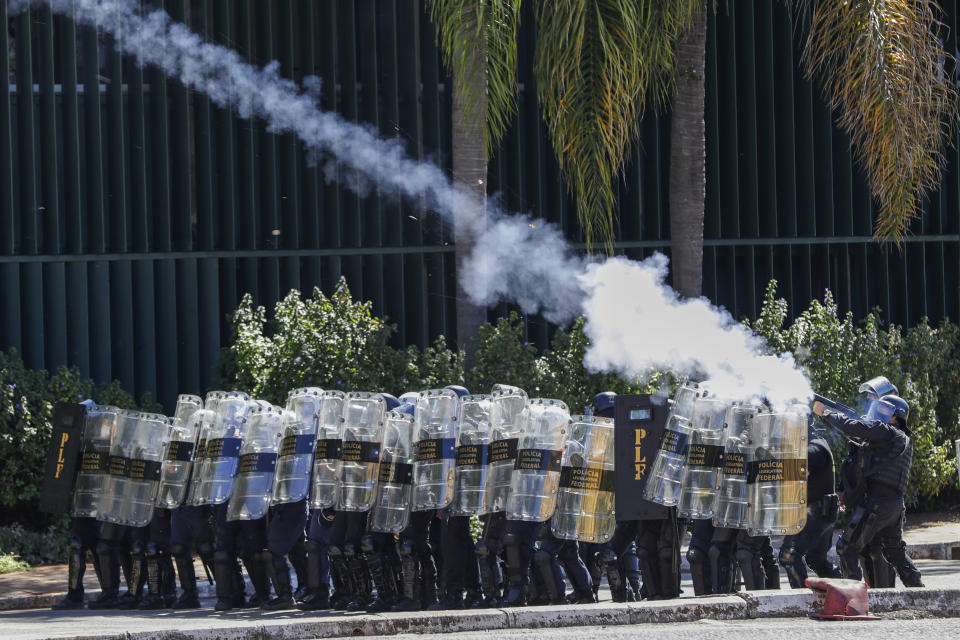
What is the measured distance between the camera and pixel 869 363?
607 inches

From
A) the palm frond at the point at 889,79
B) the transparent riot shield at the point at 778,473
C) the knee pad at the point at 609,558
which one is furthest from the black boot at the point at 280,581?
the palm frond at the point at 889,79

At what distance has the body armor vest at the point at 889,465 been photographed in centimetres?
948

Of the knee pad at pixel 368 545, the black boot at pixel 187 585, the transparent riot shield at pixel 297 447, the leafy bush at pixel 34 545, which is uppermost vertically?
the transparent riot shield at pixel 297 447

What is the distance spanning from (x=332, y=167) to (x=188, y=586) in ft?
27.4

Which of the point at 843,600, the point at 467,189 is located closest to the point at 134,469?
the point at 843,600

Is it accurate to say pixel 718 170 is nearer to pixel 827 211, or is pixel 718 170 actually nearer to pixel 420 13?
pixel 827 211

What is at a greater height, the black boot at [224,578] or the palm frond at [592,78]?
the palm frond at [592,78]

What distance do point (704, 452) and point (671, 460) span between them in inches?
9.4

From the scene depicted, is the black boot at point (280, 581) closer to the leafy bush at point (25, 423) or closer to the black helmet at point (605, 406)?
the black helmet at point (605, 406)

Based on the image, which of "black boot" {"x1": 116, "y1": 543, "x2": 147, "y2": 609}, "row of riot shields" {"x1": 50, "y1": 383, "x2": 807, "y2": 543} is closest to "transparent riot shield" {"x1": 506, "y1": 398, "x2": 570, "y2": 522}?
"row of riot shields" {"x1": 50, "y1": 383, "x2": 807, "y2": 543}

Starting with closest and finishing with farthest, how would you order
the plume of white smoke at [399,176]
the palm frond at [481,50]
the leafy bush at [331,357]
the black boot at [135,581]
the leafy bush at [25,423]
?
1. the black boot at [135,581]
2. the palm frond at [481,50]
3. the leafy bush at [25,423]
4. the leafy bush at [331,357]
5. the plume of white smoke at [399,176]

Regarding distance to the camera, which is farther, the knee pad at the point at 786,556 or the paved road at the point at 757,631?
the knee pad at the point at 786,556

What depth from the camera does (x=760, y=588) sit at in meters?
9.10

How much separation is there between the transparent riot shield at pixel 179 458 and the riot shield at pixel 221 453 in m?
0.14
